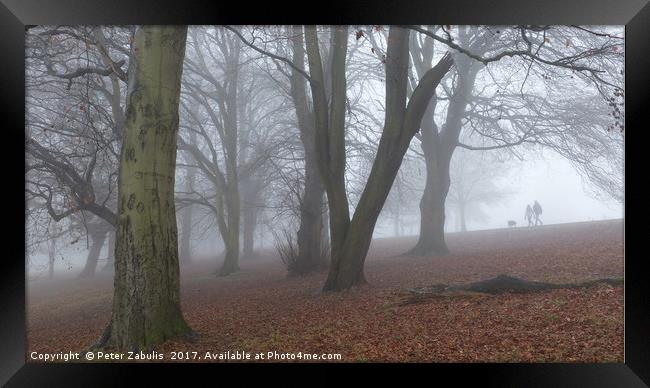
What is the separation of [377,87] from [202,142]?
3.41 m

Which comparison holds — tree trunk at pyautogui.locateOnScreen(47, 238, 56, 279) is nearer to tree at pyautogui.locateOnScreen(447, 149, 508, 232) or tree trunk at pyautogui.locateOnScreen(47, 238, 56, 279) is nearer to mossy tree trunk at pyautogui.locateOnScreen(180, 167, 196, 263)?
mossy tree trunk at pyautogui.locateOnScreen(180, 167, 196, 263)

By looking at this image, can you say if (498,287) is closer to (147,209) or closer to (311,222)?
(311,222)

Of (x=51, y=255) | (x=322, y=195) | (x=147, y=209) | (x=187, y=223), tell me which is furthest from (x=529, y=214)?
(x=51, y=255)

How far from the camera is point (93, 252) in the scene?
25.5ft

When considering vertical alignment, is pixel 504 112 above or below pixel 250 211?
above

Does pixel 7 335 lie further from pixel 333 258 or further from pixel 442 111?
pixel 442 111

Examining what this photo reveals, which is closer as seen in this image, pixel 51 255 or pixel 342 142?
pixel 342 142

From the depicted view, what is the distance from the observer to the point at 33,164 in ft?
19.8

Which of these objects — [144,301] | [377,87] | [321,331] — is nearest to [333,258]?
[321,331]

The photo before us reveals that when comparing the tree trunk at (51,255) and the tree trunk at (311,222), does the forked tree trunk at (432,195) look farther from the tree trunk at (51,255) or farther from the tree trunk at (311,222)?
the tree trunk at (51,255)

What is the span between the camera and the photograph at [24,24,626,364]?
429 centimetres
